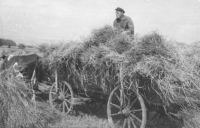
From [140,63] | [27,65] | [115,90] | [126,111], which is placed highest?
[140,63]

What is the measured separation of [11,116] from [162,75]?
265 cm

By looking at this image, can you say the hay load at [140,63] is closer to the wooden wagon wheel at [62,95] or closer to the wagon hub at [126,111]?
the wagon hub at [126,111]

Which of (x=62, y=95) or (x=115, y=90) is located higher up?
(x=115, y=90)

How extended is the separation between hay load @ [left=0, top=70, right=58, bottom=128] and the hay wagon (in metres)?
1.12

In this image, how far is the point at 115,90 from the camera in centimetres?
384

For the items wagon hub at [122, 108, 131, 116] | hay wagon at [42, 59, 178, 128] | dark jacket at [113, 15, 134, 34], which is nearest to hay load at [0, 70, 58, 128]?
hay wagon at [42, 59, 178, 128]

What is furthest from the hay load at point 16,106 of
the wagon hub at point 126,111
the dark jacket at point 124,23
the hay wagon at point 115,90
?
the dark jacket at point 124,23

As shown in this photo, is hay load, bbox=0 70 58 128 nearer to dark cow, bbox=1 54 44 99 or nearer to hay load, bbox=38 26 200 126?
hay load, bbox=38 26 200 126

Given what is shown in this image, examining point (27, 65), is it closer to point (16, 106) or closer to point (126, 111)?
point (16, 106)

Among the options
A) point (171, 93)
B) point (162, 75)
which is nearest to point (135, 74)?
point (162, 75)

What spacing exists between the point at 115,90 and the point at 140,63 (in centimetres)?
78

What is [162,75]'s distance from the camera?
3281mm

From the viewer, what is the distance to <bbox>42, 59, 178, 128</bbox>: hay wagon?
3518 mm

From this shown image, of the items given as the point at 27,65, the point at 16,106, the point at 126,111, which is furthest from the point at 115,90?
the point at 27,65
